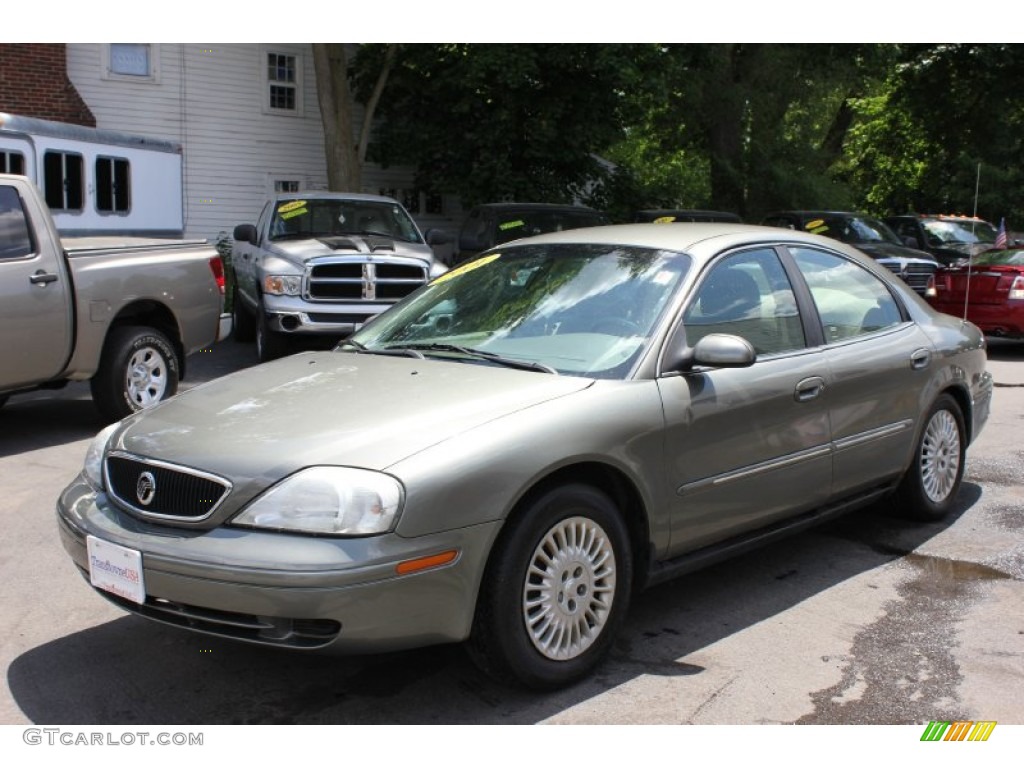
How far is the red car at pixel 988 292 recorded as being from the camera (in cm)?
1403

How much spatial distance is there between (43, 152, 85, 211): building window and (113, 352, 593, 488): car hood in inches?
395

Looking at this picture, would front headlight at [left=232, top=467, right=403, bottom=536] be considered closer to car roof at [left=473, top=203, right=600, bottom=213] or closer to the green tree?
car roof at [left=473, top=203, right=600, bottom=213]

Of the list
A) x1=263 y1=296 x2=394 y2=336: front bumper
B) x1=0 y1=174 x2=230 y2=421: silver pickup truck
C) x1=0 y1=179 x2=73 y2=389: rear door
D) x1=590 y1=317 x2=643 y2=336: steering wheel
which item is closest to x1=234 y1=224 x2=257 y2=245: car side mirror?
x1=263 y1=296 x2=394 y2=336: front bumper

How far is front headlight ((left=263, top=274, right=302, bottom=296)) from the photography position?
11602 millimetres

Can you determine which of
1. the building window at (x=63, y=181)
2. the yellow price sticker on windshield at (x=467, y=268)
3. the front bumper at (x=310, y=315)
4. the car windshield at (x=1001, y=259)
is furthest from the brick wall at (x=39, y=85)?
the yellow price sticker on windshield at (x=467, y=268)

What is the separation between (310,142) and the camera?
2338cm

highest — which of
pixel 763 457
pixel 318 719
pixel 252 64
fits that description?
pixel 252 64

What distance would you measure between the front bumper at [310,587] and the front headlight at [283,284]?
8.03 meters

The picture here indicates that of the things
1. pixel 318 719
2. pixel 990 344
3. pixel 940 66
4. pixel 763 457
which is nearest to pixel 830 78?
pixel 940 66

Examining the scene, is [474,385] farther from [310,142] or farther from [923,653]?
[310,142]

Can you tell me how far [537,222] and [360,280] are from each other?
3.74 meters

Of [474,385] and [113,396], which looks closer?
[474,385]

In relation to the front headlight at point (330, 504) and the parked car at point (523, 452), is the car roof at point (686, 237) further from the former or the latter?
the front headlight at point (330, 504)

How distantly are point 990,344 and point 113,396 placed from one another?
1227cm
